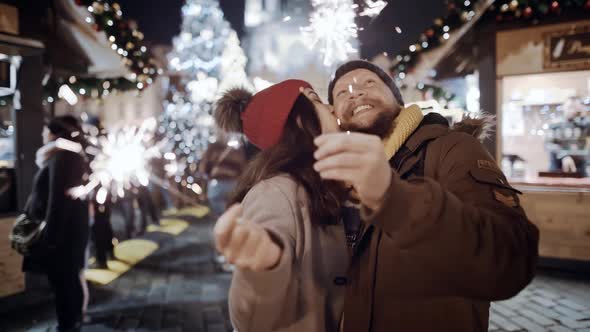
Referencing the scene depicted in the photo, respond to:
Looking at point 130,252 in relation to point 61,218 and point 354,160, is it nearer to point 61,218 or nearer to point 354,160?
point 61,218

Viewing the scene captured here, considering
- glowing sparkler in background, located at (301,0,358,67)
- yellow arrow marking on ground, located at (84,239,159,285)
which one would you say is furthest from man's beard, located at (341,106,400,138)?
yellow arrow marking on ground, located at (84,239,159,285)

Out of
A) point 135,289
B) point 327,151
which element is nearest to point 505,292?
point 327,151

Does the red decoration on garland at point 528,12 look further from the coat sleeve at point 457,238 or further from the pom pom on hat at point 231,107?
the coat sleeve at point 457,238

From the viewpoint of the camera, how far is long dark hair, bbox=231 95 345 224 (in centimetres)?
165

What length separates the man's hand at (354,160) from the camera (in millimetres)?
1002

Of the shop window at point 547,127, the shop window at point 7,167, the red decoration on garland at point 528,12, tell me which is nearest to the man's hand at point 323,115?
the shop window at point 7,167

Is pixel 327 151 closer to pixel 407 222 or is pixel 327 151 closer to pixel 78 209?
pixel 407 222

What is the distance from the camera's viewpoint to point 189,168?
49.0ft

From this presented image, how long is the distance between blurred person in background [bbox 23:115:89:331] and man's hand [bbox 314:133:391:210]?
4.18 metres

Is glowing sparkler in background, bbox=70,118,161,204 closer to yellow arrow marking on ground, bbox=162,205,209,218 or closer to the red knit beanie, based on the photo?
the red knit beanie

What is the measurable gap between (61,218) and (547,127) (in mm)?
8379

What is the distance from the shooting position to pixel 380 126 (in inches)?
77.5

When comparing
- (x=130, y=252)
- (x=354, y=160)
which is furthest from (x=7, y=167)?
(x=354, y=160)

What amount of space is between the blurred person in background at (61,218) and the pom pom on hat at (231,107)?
3055 millimetres
